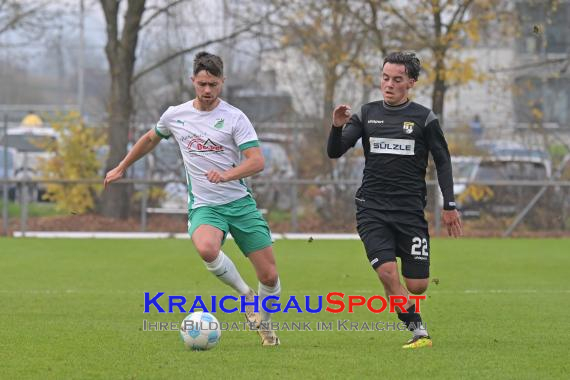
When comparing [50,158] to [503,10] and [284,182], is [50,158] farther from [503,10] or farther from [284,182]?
[503,10]

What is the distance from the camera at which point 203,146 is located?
805 centimetres

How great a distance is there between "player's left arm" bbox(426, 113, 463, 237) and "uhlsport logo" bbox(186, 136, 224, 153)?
1.53m

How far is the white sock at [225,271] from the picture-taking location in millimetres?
7921

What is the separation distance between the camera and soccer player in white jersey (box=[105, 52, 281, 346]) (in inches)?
313

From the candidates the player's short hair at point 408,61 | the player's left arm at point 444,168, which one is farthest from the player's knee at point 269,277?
the player's short hair at point 408,61

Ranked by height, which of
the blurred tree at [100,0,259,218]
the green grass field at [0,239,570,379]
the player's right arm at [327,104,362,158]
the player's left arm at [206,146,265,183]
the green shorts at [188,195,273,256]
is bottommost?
the green grass field at [0,239,570,379]

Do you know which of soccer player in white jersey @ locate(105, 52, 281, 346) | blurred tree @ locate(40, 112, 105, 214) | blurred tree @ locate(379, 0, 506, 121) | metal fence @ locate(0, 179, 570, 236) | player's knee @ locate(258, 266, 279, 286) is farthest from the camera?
blurred tree @ locate(379, 0, 506, 121)

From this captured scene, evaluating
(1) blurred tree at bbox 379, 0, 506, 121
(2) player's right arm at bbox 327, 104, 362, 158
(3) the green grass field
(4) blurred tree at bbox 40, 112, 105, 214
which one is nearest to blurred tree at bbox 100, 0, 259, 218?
(4) blurred tree at bbox 40, 112, 105, 214

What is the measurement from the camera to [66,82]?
49156mm

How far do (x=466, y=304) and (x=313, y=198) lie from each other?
Answer: 11.5 metres

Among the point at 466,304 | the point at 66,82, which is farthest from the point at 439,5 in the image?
the point at 66,82

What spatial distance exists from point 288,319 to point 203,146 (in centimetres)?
228

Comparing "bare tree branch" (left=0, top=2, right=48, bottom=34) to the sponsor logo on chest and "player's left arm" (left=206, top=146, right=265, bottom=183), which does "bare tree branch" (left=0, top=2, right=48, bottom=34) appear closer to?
"player's left arm" (left=206, top=146, right=265, bottom=183)

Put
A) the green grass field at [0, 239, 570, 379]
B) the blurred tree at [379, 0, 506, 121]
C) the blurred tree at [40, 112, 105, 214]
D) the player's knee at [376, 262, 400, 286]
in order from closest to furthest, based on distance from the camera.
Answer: the green grass field at [0, 239, 570, 379] < the player's knee at [376, 262, 400, 286] < the blurred tree at [40, 112, 105, 214] < the blurred tree at [379, 0, 506, 121]
